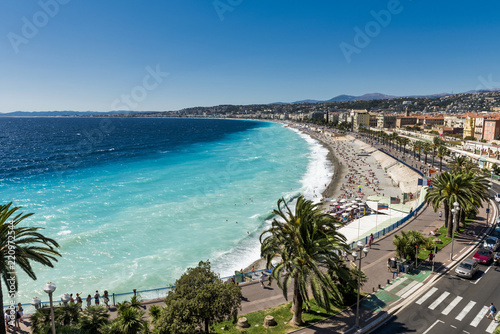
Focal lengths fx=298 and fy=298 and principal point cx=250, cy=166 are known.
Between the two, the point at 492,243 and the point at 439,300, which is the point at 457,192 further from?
the point at 439,300

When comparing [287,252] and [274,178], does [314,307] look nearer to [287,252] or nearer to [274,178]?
[287,252]

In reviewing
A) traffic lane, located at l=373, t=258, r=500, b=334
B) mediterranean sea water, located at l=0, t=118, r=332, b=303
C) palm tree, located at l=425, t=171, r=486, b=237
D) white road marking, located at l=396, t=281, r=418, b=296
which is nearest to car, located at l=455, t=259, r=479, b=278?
traffic lane, located at l=373, t=258, r=500, b=334

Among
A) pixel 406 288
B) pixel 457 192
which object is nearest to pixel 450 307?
pixel 406 288

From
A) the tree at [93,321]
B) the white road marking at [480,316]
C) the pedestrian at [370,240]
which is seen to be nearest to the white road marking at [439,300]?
the white road marking at [480,316]

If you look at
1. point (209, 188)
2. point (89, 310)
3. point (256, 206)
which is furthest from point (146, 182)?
point (89, 310)

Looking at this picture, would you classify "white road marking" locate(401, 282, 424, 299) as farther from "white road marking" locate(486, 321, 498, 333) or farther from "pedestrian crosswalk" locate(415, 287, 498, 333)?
"white road marking" locate(486, 321, 498, 333)
